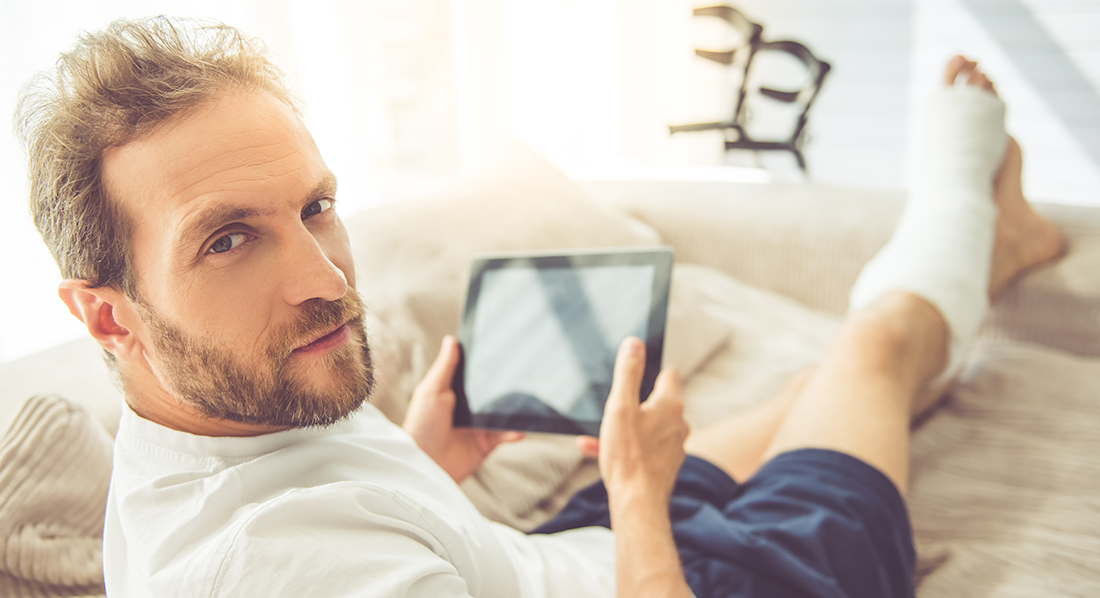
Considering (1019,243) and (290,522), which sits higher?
(290,522)

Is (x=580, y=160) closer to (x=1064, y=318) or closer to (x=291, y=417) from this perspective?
(x=1064, y=318)

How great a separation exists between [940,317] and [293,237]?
103 cm

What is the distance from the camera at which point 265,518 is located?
1.60ft

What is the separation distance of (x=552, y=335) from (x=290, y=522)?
1.60ft

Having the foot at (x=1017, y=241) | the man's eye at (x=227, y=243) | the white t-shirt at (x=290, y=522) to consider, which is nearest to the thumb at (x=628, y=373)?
the white t-shirt at (x=290, y=522)

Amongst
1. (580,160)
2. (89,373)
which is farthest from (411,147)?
(89,373)

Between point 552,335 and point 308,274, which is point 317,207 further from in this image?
point 552,335

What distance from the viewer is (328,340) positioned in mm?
590

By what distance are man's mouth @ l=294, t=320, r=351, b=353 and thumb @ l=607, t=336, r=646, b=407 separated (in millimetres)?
310

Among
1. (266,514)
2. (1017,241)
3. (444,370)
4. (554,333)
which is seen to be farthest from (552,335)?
(1017,241)

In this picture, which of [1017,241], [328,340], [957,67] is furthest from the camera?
[957,67]

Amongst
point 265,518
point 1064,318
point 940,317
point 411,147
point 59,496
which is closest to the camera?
point 265,518

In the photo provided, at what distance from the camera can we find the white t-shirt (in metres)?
0.48

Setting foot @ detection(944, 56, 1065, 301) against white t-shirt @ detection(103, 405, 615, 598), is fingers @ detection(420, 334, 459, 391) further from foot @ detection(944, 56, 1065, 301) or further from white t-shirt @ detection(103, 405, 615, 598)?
foot @ detection(944, 56, 1065, 301)
